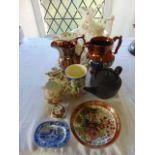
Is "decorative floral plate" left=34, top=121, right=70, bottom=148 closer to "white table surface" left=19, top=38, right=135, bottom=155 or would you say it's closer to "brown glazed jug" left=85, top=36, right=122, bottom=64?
"white table surface" left=19, top=38, right=135, bottom=155

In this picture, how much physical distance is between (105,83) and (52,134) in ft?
0.79

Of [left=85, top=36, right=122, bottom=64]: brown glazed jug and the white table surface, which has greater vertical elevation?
[left=85, top=36, right=122, bottom=64]: brown glazed jug

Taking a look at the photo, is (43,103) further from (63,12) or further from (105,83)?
(63,12)

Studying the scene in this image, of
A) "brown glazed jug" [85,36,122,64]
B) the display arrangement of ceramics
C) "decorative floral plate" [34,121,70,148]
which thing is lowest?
"decorative floral plate" [34,121,70,148]

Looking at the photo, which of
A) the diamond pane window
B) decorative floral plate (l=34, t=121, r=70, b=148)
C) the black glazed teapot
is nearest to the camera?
decorative floral plate (l=34, t=121, r=70, b=148)

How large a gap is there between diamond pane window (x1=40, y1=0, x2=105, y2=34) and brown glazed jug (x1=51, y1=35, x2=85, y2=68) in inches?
43.0

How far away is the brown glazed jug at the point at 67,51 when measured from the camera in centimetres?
71

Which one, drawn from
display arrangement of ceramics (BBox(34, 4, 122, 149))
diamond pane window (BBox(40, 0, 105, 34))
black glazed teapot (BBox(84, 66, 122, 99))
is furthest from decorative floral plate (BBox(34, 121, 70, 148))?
diamond pane window (BBox(40, 0, 105, 34))

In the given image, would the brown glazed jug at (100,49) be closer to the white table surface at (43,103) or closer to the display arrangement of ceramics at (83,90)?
the display arrangement of ceramics at (83,90)

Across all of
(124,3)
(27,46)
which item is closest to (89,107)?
(27,46)

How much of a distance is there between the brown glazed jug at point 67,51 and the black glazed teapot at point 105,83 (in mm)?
127

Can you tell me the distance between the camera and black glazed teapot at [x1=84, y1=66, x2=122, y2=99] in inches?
24.2

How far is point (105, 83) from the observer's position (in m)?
0.61
